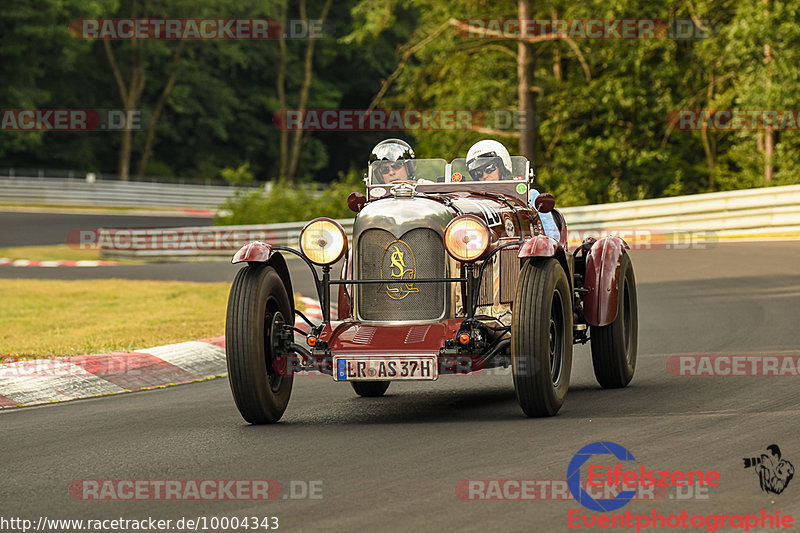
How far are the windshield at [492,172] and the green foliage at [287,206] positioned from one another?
20.2m

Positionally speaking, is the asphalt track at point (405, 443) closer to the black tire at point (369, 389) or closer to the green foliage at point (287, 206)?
the black tire at point (369, 389)

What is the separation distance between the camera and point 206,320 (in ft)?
46.9

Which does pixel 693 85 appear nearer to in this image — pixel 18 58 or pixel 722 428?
pixel 722 428

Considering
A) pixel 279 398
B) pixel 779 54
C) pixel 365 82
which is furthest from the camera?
pixel 365 82

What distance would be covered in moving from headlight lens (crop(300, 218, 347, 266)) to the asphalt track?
1.06m

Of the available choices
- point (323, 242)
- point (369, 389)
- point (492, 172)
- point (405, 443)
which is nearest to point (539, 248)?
point (323, 242)

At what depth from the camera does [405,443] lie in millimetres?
6699

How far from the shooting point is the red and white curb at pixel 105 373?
9.39m

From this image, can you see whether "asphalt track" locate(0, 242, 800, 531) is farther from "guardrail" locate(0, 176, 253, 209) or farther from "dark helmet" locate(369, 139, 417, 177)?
"guardrail" locate(0, 176, 253, 209)

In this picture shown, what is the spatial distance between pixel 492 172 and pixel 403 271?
1.84 metres

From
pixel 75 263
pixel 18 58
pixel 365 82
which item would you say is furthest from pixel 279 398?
pixel 365 82

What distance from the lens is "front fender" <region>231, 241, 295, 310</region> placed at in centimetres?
776

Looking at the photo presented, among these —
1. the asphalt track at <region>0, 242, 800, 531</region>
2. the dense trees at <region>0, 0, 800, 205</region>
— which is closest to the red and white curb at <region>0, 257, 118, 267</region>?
the dense trees at <region>0, 0, 800, 205</region>

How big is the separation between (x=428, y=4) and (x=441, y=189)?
89.2ft
